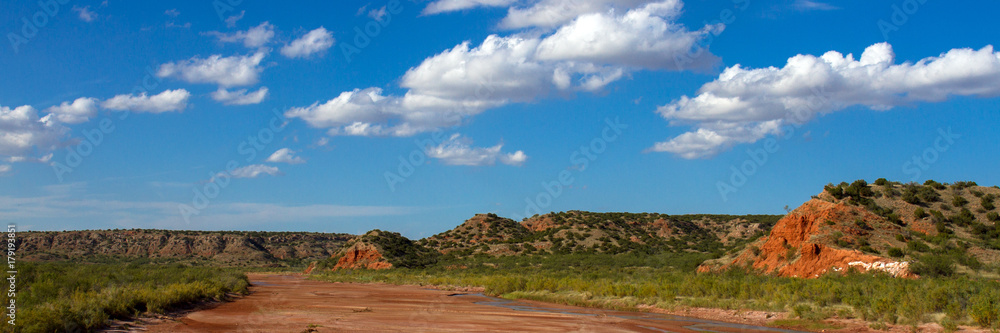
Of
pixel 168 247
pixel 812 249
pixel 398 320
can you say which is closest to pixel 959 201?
pixel 812 249

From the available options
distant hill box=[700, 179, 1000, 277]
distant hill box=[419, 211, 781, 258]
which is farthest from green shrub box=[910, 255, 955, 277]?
distant hill box=[419, 211, 781, 258]

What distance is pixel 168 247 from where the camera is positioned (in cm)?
12512

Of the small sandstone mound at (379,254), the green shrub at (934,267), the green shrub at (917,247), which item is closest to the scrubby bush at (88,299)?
the green shrub at (934,267)

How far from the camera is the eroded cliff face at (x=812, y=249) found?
115 feet

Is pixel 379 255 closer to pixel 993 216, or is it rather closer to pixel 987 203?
pixel 987 203

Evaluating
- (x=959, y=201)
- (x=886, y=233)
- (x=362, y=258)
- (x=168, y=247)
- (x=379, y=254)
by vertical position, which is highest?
(x=959, y=201)

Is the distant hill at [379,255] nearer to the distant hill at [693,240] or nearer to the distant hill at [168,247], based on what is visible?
the distant hill at [693,240]

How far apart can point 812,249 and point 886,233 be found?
5.93m

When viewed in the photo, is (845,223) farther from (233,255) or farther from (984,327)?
(233,255)

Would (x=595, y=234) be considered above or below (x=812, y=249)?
above

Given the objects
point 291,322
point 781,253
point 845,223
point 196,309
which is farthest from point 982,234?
point 196,309

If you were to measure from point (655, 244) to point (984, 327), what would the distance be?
68898 mm

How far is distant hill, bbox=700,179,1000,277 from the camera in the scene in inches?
1372

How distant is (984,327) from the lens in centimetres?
1838
